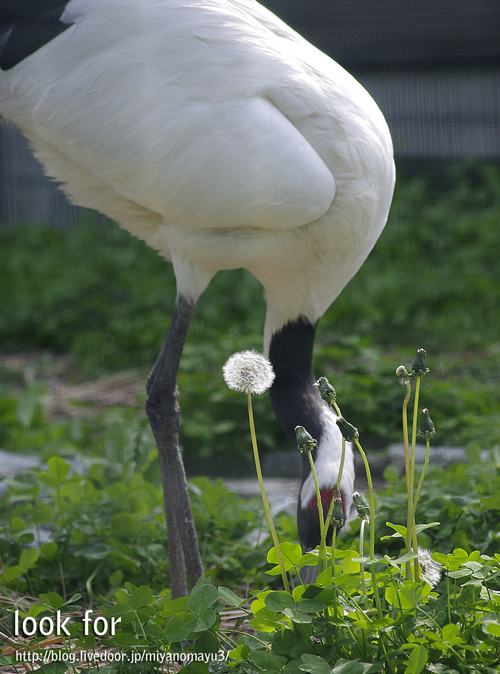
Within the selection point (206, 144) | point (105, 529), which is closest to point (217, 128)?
point (206, 144)

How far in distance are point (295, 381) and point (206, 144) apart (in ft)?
2.84

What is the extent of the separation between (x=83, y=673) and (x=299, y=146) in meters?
1.54

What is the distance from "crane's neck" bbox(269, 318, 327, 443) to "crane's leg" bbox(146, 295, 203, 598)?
0.36m

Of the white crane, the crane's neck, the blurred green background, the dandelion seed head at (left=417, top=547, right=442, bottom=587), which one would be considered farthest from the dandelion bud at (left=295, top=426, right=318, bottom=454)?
the blurred green background

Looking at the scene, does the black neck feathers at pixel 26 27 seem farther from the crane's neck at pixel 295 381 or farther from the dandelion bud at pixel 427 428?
the dandelion bud at pixel 427 428

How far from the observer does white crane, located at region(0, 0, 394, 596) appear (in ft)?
7.73

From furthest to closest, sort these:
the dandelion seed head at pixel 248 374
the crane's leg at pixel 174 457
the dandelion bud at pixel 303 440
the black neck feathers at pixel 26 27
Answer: the black neck feathers at pixel 26 27 → the crane's leg at pixel 174 457 → the dandelion seed head at pixel 248 374 → the dandelion bud at pixel 303 440

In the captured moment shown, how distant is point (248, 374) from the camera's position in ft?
5.38

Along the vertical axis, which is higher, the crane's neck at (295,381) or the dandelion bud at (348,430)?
the dandelion bud at (348,430)

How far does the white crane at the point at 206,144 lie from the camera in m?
2.36

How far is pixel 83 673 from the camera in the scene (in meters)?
1.66

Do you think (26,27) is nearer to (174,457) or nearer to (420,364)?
(174,457)

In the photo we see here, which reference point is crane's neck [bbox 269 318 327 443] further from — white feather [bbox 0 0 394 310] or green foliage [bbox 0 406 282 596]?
green foliage [bbox 0 406 282 596]

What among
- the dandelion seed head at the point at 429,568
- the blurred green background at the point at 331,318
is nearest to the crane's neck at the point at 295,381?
the dandelion seed head at the point at 429,568
